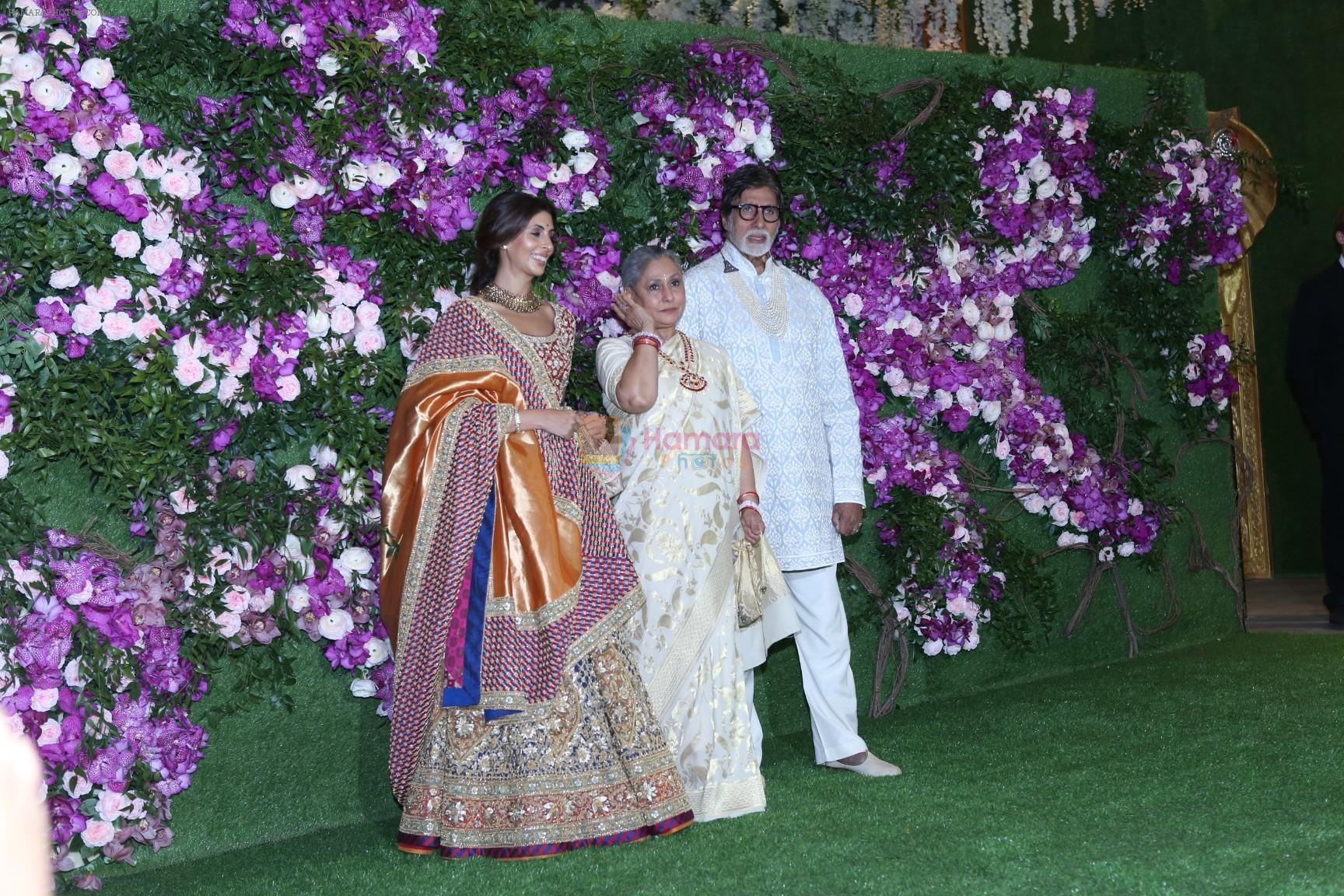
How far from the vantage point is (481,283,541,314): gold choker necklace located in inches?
139

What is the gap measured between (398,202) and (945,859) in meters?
2.18

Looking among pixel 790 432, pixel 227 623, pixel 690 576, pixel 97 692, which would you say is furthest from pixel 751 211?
pixel 97 692

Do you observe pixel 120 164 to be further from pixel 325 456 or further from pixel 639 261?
pixel 639 261

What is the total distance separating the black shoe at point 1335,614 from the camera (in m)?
6.00

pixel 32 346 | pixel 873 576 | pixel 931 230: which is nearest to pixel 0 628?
pixel 32 346

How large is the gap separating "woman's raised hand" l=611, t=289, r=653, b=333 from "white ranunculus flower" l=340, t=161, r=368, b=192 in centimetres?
74

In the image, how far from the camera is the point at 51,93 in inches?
127

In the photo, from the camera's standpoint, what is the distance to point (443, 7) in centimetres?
393

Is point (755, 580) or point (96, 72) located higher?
point (96, 72)

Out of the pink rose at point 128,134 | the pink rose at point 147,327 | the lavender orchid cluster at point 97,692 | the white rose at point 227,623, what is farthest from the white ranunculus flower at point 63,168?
the white rose at point 227,623

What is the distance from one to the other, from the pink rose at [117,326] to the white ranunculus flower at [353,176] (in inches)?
26.9

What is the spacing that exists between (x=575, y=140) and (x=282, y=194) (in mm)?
876

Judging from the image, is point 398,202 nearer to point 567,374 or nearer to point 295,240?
point 295,240

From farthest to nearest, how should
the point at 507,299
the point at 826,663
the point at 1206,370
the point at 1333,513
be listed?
the point at 1333,513, the point at 1206,370, the point at 826,663, the point at 507,299
